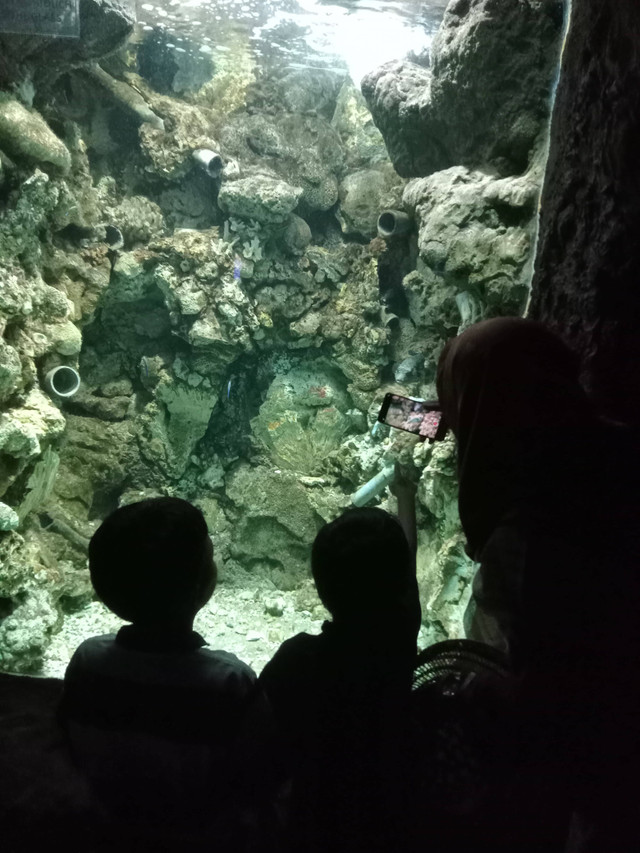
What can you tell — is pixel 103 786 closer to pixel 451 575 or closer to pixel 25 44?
pixel 451 575

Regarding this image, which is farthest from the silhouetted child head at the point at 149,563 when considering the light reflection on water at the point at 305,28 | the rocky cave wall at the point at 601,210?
the light reflection on water at the point at 305,28

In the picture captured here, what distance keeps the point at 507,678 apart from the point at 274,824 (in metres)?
0.68

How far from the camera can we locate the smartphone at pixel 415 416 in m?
1.79

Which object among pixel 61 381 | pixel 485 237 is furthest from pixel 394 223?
pixel 61 381

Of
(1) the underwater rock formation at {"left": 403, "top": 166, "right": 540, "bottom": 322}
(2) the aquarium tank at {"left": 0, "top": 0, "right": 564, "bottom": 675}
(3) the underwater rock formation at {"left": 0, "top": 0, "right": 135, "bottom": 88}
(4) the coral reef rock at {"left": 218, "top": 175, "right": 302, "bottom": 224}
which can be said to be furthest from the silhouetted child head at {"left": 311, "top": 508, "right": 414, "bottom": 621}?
(4) the coral reef rock at {"left": 218, "top": 175, "right": 302, "bottom": 224}

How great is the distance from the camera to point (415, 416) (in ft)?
6.08

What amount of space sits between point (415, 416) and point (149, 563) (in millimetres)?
1003

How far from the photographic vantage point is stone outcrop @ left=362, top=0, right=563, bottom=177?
147 inches

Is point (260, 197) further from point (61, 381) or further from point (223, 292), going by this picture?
point (61, 381)

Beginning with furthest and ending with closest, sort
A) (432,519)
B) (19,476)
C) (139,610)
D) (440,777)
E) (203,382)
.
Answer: (203,382) → (432,519) → (19,476) → (139,610) → (440,777)

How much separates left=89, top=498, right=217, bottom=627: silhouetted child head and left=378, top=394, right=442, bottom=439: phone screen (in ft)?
2.67

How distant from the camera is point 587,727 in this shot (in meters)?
1.26

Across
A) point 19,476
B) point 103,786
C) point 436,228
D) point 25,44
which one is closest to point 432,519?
point 436,228

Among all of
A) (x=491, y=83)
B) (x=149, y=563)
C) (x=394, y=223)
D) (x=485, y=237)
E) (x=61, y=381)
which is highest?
(x=394, y=223)
